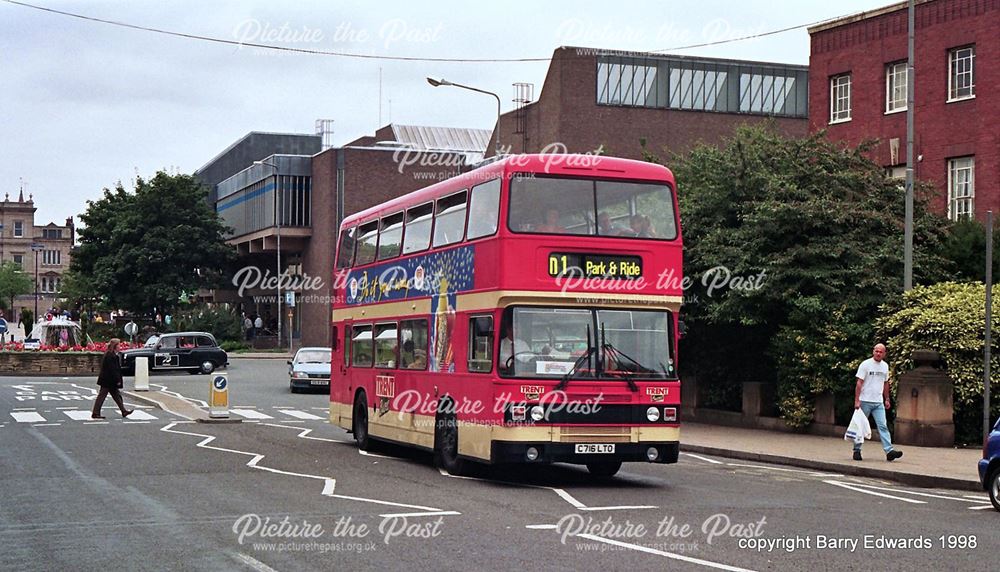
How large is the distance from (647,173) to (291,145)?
89428 mm

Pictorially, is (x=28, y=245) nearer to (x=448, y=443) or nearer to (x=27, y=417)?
(x=27, y=417)

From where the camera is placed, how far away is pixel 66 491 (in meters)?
14.8

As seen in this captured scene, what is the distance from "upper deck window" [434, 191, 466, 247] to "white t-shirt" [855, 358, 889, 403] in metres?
6.43

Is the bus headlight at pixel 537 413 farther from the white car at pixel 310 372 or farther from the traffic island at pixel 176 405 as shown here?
the white car at pixel 310 372

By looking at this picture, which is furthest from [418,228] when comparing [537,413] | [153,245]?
[153,245]

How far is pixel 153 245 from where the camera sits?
82.9m

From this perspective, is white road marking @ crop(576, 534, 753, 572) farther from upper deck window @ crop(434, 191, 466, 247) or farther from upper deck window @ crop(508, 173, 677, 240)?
upper deck window @ crop(434, 191, 466, 247)

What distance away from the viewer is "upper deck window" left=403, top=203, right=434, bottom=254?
18.8 m

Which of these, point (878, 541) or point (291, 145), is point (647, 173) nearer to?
point (878, 541)

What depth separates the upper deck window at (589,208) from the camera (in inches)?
632

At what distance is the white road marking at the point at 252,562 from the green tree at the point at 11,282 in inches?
6243

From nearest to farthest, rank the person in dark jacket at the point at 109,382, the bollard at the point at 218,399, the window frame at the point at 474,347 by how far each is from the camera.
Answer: the window frame at the point at 474,347, the bollard at the point at 218,399, the person in dark jacket at the point at 109,382

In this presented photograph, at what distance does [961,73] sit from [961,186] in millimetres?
3068

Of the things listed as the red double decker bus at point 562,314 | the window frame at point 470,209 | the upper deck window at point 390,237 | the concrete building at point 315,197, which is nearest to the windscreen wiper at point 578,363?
the red double decker bus at point 562,314
